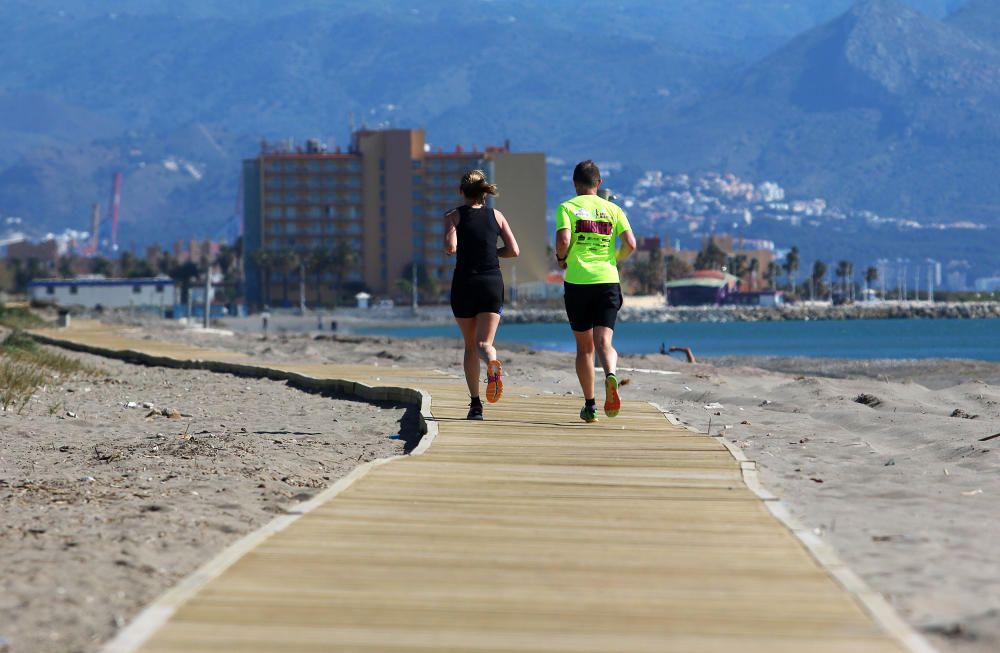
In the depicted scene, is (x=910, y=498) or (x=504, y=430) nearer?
(x=910, y=498)

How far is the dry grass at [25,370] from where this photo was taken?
1583cm

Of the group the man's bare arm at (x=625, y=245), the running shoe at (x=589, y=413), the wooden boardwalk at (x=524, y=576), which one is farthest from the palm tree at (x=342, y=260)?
the wooden boardwalk at (x=524, y=576)

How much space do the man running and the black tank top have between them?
1.75ft

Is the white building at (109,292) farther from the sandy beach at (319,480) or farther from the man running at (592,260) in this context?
the man running at (592,260)

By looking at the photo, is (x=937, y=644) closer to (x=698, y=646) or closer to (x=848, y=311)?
(x=698, y=646)

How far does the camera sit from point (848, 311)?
7539 inches

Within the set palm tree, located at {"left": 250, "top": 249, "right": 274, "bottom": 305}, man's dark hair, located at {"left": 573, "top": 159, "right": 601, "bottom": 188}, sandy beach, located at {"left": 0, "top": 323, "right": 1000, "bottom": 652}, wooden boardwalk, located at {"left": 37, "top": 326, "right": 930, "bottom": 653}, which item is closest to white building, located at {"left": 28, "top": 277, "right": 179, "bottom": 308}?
palm tree, located at {"left": 250, "top": 249, "right": 274, "bottom": 305}

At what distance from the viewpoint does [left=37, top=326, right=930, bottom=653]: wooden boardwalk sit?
196 inches

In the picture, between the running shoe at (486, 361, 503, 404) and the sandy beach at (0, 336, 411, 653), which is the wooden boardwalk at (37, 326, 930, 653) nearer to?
the sandy beach at (0, 336, 411, 653)

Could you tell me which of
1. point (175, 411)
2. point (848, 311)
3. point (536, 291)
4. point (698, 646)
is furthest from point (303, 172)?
point (698, 646)

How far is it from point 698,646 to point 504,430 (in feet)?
19.8

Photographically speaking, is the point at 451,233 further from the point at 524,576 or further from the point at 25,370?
the point at 25,370

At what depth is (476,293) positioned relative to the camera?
36.8 ft

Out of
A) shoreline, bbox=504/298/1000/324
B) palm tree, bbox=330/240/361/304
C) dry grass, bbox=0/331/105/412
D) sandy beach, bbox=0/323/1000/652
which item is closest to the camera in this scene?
sandy beach, bbox=0/323/1000/652
